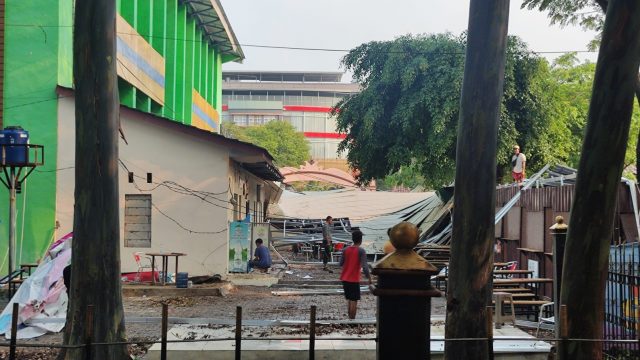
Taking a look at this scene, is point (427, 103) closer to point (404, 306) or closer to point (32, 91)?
point (32, 91)

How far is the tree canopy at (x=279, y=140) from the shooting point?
223 feet

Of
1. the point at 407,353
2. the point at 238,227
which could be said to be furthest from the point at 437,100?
the point at 407,353

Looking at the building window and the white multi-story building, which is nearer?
the building window

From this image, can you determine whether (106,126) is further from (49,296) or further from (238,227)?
(238,227)

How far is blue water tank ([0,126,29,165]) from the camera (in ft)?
49.7

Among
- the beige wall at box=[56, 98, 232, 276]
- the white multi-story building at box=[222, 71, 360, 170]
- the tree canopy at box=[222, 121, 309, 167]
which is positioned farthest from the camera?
the white multi-story building at box=[222, 71, 360, 170]

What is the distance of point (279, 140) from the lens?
228 ft

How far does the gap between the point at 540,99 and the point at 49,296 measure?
18.6 m

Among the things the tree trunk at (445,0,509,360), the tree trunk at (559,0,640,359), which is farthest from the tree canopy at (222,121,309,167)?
the tree trunk at (559,0,640,359)

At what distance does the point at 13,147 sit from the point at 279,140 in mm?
54621

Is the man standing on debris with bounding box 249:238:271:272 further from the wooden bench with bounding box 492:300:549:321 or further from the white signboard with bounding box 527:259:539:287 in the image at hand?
the wooden bench with bounding box 492:300:549:321

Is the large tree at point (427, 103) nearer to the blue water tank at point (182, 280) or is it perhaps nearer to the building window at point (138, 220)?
the building window at point (138, 220)

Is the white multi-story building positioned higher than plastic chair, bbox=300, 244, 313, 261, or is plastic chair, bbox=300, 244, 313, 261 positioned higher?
the white multi-story building

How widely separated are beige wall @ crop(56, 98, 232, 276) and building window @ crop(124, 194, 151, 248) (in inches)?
5.4
